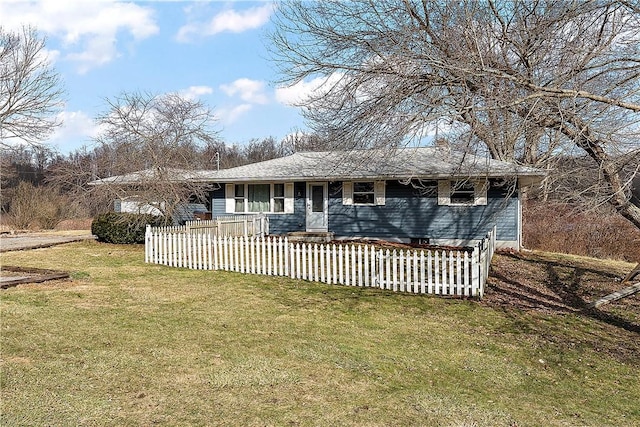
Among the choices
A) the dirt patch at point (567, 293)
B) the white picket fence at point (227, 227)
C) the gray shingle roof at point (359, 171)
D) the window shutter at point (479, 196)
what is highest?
the gray shingle roof at point (359, 171)

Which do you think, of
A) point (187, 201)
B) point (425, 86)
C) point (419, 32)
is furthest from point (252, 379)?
point (187, 201)

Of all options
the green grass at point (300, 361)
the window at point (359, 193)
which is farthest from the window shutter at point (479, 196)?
the green grass at point (300, 361)

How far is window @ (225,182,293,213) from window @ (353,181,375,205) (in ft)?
8.91

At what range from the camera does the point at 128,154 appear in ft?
55.7

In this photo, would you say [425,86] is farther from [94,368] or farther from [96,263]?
[96,263]

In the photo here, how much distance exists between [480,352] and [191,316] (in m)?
4.05

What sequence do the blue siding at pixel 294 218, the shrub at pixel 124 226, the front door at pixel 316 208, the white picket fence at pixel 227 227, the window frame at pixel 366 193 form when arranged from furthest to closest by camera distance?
the blue siding at pixel 294 218 < the front door at pixel 316 208 < the window frame at pixel 366 193 < the shrub at pixel 124 226 < the white picket fence at pixel 227 227

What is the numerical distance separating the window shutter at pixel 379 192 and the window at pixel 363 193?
0.64ft

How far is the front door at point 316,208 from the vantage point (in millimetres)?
18281

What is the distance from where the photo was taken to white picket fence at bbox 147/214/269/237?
1370 centimetres

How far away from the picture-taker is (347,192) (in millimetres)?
17875

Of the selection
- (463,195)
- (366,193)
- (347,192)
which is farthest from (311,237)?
(463,195)

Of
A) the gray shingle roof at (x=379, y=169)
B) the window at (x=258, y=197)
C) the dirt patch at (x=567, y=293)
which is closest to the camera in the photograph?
the dirt patch at (x=567, y=293)

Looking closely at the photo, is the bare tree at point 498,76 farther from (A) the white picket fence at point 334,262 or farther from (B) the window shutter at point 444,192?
(B) the window shutter at point 444,192
